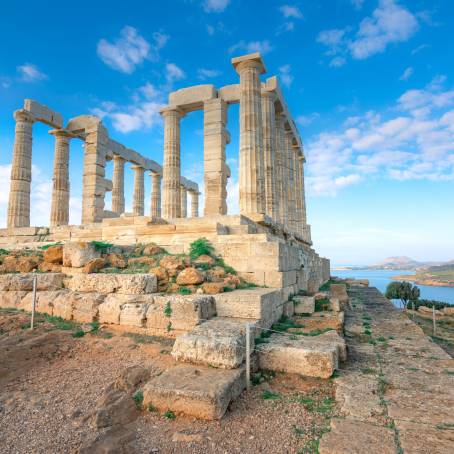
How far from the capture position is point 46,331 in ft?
19.1

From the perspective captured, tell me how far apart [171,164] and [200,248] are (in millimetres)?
10452

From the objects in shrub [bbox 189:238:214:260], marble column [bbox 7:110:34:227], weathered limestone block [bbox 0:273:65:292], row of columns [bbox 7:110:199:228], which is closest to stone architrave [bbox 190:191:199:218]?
row of columns [bbox 7:110:199:228]

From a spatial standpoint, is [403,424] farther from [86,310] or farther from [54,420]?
[86,310]

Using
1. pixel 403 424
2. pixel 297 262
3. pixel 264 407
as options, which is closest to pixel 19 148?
pixel 297 262

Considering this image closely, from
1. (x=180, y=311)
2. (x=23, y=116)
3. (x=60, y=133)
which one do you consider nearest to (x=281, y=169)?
(x=60, y=133)

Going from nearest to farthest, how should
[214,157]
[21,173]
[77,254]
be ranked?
[77,254] → [214,157] → [21,173]

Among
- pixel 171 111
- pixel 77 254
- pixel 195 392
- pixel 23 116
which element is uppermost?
pixel 23 116

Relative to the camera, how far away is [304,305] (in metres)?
8.07

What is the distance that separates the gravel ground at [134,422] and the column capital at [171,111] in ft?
48.0

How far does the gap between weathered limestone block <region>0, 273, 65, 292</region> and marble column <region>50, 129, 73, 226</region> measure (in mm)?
13591

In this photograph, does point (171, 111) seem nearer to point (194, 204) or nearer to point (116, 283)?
point (116, 283)

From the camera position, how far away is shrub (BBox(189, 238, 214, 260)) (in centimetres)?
835

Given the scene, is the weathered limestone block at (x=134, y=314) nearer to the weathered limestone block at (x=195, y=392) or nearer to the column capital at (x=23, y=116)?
the weathered limestone block at (x=195, y=392)

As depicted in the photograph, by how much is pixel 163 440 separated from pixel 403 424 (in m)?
2.50
